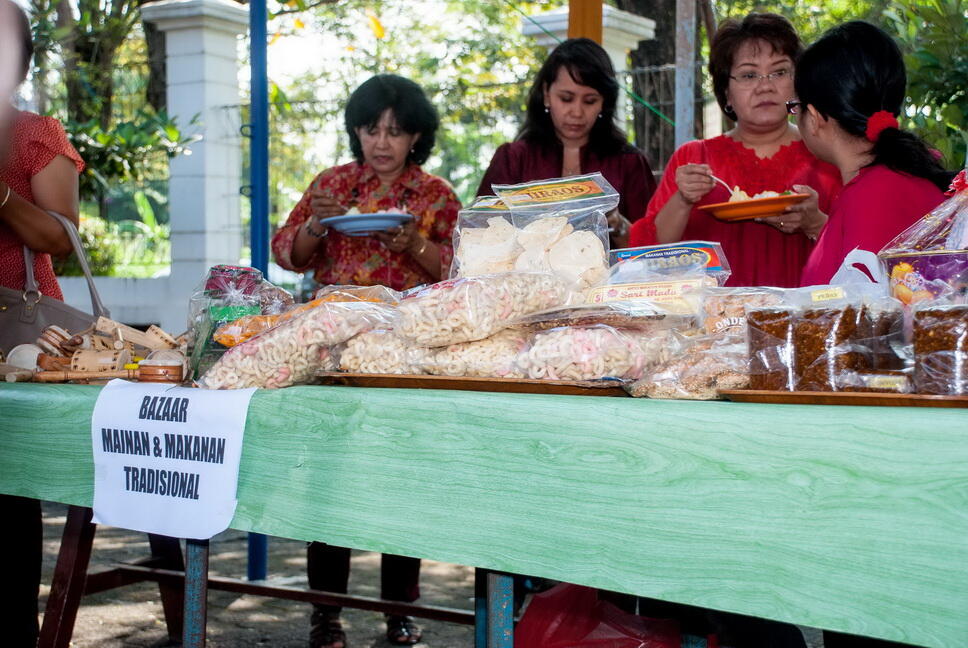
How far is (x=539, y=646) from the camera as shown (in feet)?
5.27

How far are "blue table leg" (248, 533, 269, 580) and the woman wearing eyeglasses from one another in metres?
1.95

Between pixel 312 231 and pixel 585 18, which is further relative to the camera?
pixel 585 18

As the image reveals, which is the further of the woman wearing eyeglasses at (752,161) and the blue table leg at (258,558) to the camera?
the blue table leg at (258,558)

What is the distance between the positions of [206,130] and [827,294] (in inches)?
225

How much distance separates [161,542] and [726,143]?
81.8 inches

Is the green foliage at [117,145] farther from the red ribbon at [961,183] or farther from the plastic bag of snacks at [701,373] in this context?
the red ribbon at [961,183]

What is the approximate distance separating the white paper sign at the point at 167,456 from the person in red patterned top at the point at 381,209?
1240mm

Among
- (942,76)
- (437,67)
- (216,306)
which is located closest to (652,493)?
(216,306)

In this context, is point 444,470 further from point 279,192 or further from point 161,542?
point 279,192

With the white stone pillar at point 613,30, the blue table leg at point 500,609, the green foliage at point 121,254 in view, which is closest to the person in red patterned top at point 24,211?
the blue table leg at point 500,609

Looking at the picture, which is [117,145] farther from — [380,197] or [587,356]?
[587,356]

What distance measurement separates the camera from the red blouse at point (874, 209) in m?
1.72

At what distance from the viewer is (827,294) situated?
4.04 ft

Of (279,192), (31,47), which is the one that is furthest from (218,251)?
(31,47)
